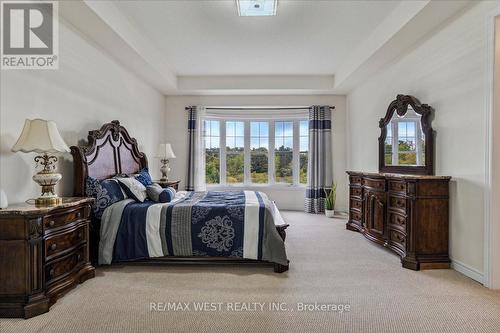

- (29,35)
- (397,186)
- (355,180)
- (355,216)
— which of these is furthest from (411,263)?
(29,35)

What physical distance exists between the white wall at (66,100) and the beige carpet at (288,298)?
112 centimetres

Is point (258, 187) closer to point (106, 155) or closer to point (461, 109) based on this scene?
point (106, 155)

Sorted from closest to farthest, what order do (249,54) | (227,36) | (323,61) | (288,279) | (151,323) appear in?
(151,323)
(288,279)
(227,36)
(249,54)
(323,61)

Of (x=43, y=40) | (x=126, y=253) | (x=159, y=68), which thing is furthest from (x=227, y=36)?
(x=126, y=253)

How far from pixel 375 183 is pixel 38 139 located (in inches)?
146

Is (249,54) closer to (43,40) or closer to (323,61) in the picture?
(323,61)

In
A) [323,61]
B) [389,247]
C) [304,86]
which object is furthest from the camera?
[304,86]

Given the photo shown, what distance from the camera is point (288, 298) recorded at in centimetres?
237

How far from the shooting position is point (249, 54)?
455 cm

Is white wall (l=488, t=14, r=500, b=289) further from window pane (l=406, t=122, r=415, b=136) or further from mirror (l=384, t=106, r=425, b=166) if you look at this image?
window pane (l=406, t=122, r=415, b=136)

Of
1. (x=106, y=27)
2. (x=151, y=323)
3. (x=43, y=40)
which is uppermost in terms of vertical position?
(x=106, y=27)

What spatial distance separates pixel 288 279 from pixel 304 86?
3952 mm

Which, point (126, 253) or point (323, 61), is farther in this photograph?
point (323, 61)

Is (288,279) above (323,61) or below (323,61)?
below
